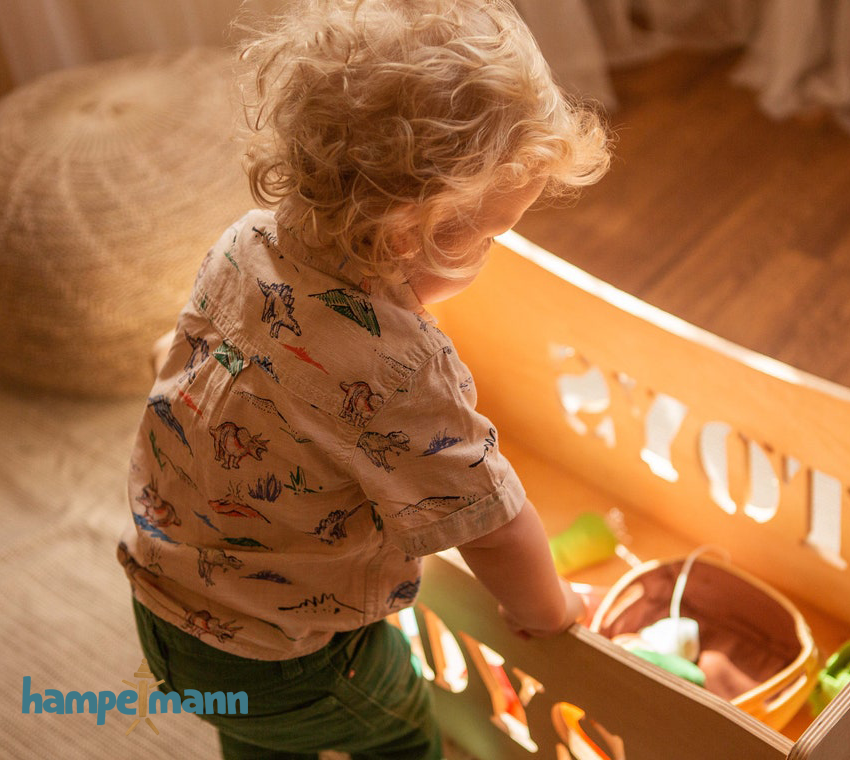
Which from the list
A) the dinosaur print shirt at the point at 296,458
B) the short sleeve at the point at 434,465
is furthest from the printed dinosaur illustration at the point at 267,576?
the short sleeve at the point at 434,465

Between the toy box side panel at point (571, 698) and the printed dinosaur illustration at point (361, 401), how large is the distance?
0.21m

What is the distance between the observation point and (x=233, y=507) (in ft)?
2.33

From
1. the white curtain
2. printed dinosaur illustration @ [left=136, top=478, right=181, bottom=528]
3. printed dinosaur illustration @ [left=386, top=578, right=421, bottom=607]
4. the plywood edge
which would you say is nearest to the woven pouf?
the white curtain

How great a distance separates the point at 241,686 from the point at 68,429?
792 millimetres

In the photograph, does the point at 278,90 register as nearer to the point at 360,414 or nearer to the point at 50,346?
the point at 360,414

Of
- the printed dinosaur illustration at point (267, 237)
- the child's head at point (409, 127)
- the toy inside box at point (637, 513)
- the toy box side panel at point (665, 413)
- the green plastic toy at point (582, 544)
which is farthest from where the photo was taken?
the green plastic toy at point (582, 544)

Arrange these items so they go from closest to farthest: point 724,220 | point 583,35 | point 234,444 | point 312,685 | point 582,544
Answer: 1. point 234,444
2. point 312,685
3. point 582,544
4. point 724,220
5. point 583,35

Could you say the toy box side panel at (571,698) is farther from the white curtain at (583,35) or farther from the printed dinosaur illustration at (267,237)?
the white curtain at (583,35)

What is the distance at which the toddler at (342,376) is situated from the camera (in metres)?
0.60

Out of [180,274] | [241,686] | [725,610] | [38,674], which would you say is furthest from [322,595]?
[180,274]

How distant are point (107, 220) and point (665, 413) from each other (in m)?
0.76

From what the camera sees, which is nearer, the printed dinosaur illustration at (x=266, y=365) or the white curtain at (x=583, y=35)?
the printed dinosaur illustration at (x=266, y=365)

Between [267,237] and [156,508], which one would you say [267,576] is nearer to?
[156,508]

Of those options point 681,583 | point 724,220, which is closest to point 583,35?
point 724,220
